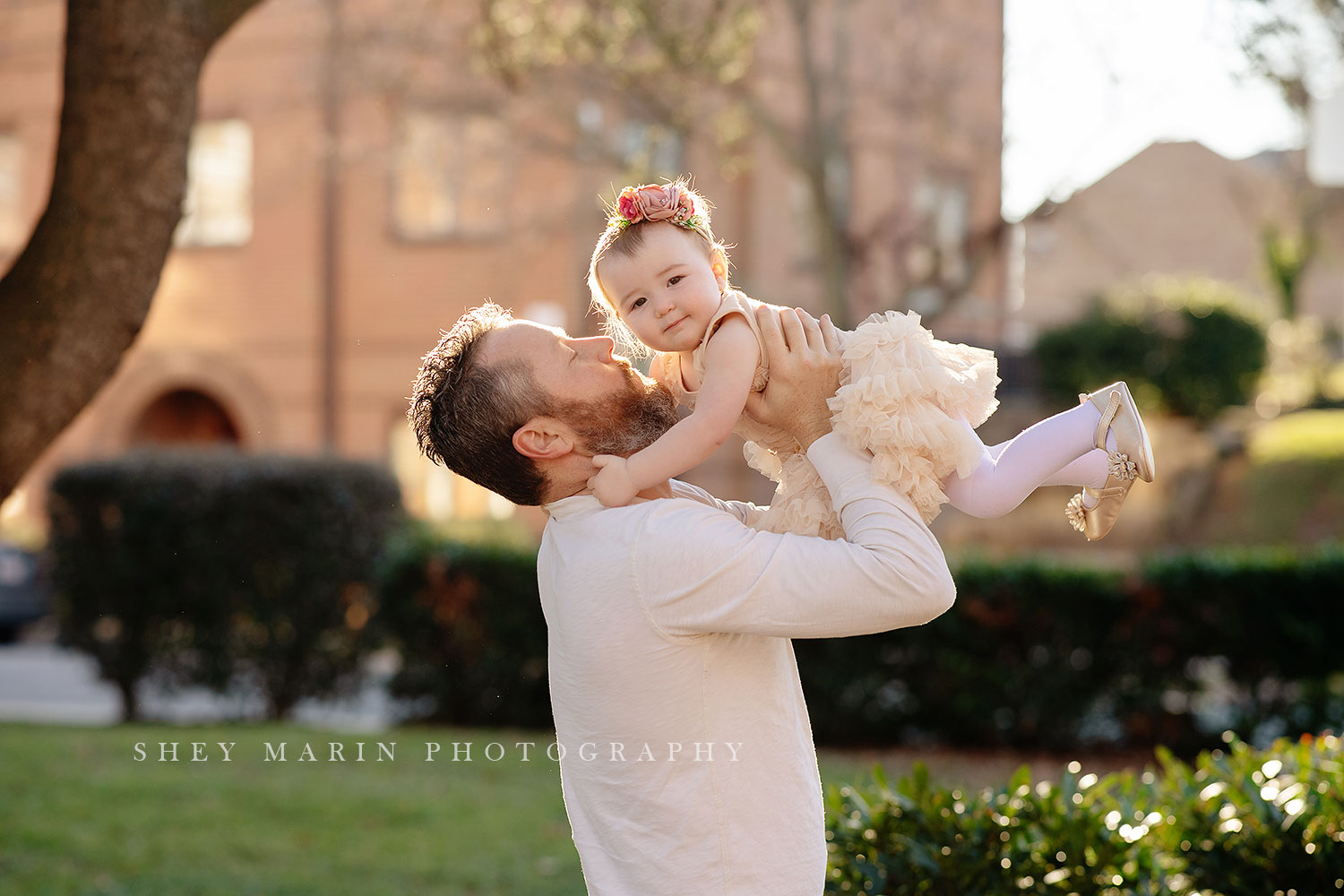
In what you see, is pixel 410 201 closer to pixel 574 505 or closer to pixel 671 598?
pixel 574 505

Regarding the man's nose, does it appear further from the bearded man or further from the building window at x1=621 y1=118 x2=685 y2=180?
the building window at x1=621 y1=118 x2=685 y2=180

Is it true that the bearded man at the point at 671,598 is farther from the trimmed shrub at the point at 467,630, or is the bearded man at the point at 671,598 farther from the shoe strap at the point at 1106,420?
the trimmed shrub at the point at 467,630

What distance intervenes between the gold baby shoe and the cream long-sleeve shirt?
524 millimetres

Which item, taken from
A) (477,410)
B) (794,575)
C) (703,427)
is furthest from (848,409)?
(477,410)

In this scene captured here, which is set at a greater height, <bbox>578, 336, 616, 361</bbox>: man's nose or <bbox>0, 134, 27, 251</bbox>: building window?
<bbox>0, 134, 27, 251</bbox>: building window

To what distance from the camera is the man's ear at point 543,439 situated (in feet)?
7.43

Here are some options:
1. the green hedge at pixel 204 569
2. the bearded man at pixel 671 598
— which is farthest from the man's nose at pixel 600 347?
the green hedge at pixel 204 569

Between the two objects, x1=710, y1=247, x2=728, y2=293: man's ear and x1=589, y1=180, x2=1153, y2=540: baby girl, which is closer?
x1=589, y1=180, x2=1153, y2=540: baby girl

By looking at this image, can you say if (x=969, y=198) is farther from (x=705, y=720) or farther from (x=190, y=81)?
(x=705, y=720)

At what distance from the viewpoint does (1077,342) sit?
17.0 m

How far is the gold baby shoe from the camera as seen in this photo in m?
2.42

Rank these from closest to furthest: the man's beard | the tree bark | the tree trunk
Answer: the man's beard, the tree bark, the tree trunk

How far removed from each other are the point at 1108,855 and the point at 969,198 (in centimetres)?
1125

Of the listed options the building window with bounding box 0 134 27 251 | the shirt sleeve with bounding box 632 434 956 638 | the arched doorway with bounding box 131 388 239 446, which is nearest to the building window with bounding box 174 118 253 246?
the arched doorway with bounding box 131 388 239 446
